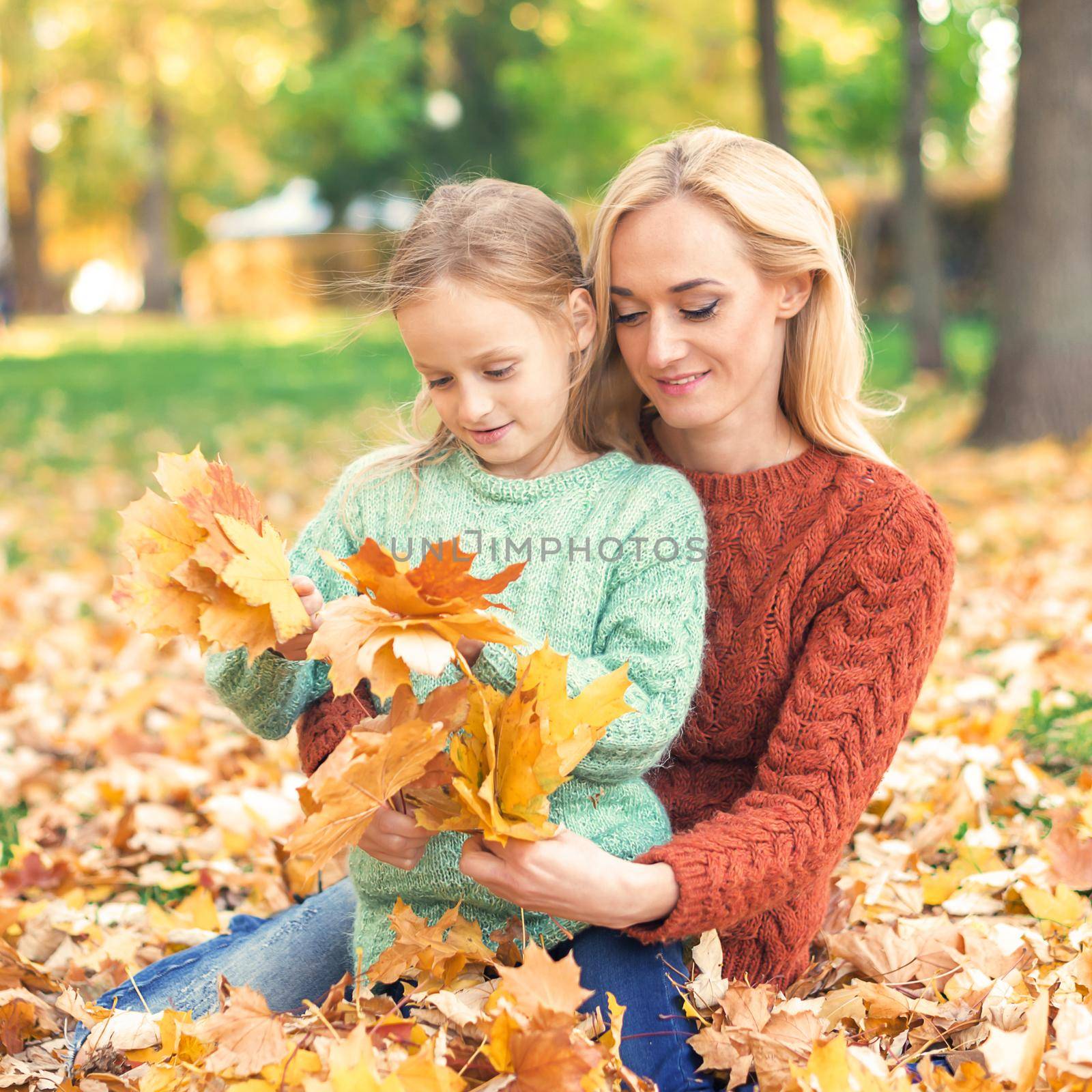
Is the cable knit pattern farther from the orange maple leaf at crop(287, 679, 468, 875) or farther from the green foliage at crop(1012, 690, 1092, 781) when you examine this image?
the green foliage at crop(1012, 690, 1092, 781)

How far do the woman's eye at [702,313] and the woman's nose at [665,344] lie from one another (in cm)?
3

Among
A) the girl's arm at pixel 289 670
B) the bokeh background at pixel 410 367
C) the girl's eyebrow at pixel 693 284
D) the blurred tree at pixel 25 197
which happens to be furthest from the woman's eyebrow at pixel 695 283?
the blurred tree at pixel 25 197

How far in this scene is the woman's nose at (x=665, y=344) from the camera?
1.93 m

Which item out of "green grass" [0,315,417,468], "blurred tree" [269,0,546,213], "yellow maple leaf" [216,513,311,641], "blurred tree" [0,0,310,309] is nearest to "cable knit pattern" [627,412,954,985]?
"yellow maple leaf" [216,513,311,641]

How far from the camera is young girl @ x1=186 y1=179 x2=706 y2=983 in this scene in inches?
69.9

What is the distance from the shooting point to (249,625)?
1436mm

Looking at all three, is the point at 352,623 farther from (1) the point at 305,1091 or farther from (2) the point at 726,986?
(2) the point at 726,986

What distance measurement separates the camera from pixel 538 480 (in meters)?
1.95

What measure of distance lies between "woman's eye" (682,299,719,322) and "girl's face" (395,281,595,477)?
7.3 inches

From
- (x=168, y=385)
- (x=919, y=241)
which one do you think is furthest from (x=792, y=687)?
(x=919, y=241)

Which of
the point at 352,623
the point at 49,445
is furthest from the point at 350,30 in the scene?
the point at 352,623

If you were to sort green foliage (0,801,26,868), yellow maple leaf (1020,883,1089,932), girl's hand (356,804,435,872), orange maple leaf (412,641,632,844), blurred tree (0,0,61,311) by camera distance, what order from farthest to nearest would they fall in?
blurred tree (0,0,61,311) → green foliage (0,801,26,868) → yellow maple leaf (1020,883,1089,932) → girl's hand (356,804,435,872) → orange maple leaf (412,641,632,844)

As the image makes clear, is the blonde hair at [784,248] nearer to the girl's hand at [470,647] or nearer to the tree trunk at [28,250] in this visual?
the girl's hand at [470,647]

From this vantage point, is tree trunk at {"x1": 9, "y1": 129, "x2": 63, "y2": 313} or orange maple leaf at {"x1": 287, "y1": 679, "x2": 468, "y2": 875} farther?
tree trunk at {"x1": 9, "y1": 129, "x2": 63, "y2": 313}
